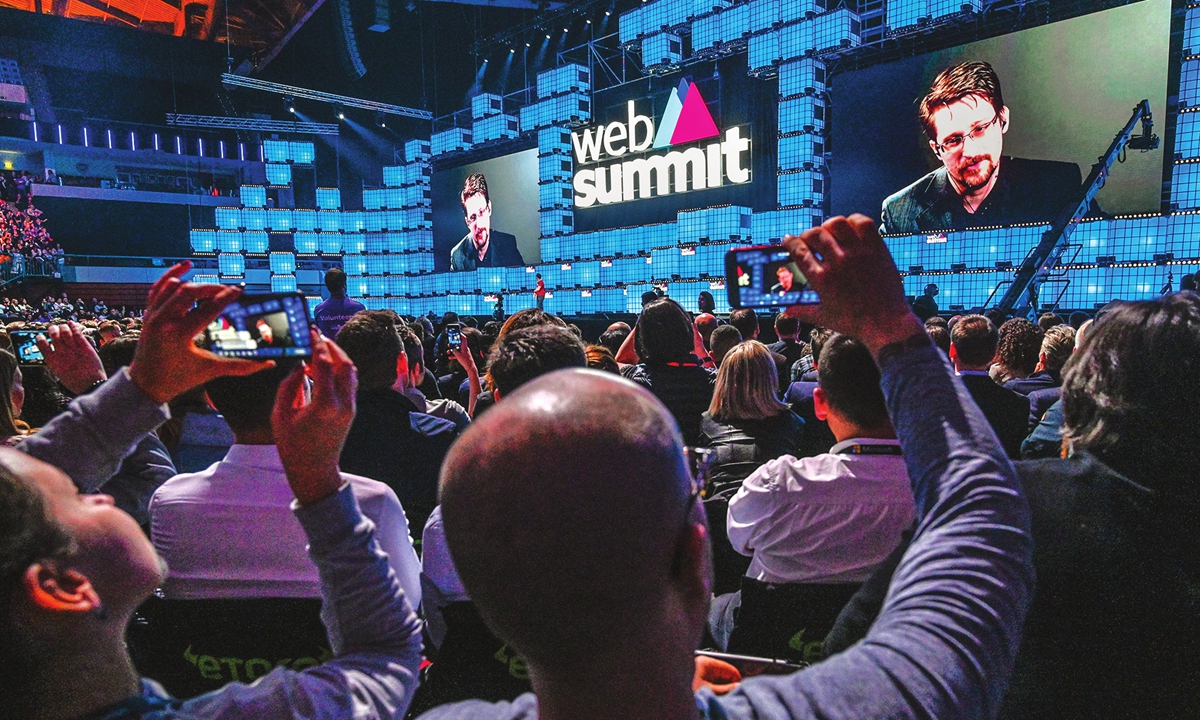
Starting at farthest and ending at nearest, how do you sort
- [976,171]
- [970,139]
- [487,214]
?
[487,214] < [970,139] < [976,171]

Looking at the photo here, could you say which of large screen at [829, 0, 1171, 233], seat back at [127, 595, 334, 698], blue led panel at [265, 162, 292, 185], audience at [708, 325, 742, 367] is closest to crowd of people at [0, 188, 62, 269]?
blue led panel at [265, 162, 292, 185]

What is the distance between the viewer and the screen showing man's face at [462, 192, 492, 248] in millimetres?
19453

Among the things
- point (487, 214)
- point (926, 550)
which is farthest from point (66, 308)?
point (926, 550)

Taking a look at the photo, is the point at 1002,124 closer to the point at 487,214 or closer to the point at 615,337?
the point at 615,337

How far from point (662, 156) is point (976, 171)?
6610 mm

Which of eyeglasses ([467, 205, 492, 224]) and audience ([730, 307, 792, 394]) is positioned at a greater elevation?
eyeglasses ([467, 205, 492, 224])

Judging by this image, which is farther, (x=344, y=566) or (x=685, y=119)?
(x=685, y=119)

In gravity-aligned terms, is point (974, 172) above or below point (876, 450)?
above

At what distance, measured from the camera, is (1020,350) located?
13.2 feet

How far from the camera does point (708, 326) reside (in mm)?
6363

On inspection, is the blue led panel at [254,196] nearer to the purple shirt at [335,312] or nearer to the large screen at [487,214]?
the large screen at [487,214]

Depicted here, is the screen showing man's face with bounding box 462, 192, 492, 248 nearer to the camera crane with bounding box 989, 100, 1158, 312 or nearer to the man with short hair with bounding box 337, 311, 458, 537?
the camera crane with bounding box 989, 100, 1158, 312

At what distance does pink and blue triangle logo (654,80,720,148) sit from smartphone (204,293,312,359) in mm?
13408

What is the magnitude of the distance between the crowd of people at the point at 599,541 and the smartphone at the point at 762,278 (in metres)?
0.17
